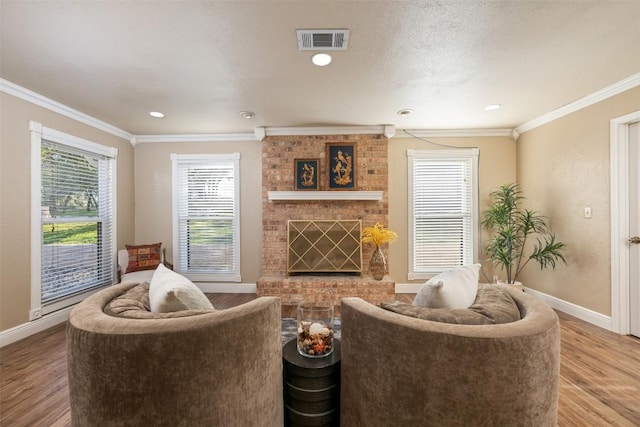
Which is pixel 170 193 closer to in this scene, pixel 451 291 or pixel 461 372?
pixel 451 291

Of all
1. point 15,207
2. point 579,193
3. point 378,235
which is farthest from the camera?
point 378,235

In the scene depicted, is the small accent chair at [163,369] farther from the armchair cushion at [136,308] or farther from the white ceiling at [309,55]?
the white ceiling at [309,55]

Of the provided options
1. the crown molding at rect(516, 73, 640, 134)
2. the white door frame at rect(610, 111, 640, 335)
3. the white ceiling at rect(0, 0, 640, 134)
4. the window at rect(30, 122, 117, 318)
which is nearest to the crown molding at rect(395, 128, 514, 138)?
the crown molding at rect(516, 73, 640, 134)

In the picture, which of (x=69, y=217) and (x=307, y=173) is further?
(x=307, y=173)

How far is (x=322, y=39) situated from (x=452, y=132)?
2.85m

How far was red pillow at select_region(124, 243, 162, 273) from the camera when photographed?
3.46m

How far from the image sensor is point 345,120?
3.48 metres

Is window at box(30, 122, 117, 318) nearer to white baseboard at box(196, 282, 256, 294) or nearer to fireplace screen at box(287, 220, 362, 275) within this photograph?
white baseboard at box(196, 282, 256, 294)

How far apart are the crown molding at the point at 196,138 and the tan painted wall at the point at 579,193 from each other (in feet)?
13.0

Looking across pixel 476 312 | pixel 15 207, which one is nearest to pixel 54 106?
pixel 15 207

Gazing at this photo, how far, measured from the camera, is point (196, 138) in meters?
4.03

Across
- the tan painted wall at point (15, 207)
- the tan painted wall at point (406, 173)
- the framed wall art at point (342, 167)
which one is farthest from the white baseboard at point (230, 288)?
the tan painted wall at point (406, 173)

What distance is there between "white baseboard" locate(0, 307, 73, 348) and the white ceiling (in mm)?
2290

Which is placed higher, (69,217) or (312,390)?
(69,217)
